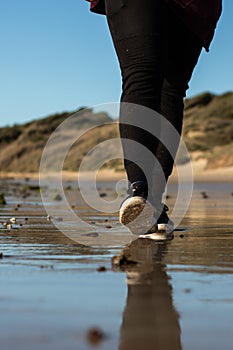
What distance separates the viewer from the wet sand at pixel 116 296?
1275mm

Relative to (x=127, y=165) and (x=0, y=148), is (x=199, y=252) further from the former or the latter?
(x=0, y=148)

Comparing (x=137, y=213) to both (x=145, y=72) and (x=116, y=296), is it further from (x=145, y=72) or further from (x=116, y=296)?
(x=116, y=296)

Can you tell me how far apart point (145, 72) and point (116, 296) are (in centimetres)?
164

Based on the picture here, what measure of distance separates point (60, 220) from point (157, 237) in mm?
1534

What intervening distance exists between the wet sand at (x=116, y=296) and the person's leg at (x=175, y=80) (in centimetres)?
77

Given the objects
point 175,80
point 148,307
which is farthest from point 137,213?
point 148,307

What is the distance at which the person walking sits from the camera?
2988 mm

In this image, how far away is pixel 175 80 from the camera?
3613 mm

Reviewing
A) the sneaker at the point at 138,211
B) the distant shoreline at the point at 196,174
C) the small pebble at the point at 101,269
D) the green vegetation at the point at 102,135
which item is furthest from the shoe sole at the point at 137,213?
the green vegetation at the point at 102,135

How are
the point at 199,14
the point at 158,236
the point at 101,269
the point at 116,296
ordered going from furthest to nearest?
the point at 199,14, the point at 158,236, the point at 101,269, the point at 116,296

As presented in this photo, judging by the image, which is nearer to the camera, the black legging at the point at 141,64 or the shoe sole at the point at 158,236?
the shoe sole at the point at 158,236

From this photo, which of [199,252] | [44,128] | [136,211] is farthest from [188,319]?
[44,128]

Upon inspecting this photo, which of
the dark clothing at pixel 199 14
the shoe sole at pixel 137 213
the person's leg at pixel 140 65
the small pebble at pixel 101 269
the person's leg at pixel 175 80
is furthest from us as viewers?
the person's leg at pixel 175 80

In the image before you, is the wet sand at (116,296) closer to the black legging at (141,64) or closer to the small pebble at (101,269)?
the small pebble at (101,269)
